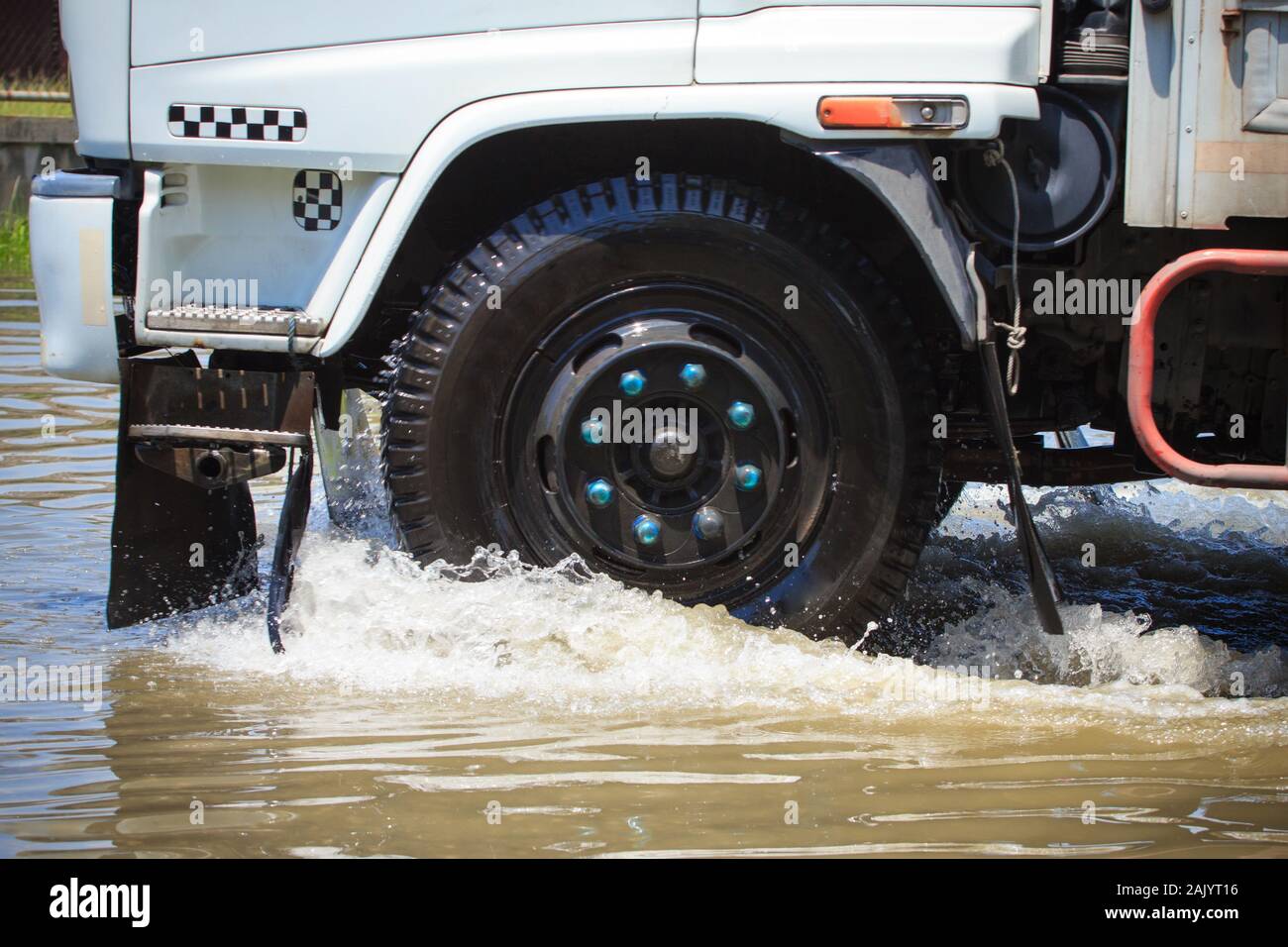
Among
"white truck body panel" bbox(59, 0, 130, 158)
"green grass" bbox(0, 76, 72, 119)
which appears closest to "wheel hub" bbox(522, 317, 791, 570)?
"white truck body panel" bbox(59, 0, 130, 158)

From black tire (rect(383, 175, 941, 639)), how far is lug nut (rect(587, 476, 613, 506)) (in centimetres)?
3

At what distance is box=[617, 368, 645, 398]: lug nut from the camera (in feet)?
11.5

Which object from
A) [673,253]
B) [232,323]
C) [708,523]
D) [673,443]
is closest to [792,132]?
[673,253]

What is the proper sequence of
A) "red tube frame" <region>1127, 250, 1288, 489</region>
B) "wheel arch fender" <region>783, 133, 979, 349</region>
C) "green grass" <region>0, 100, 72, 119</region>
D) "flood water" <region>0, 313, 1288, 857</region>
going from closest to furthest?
1. "flood water" <region>0, 313, 1288, 857</region>
2. "red tube frame" <region>1127, 250, 1288, 489</region>
3. "wheel arch fender" <region>783, 133, 979, 349</region>
4. "green grass" <region>0, 100, 72, 119</region>

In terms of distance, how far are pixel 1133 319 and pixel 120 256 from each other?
2.41m

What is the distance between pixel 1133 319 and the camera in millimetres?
3203

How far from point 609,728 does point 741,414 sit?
0.83 m

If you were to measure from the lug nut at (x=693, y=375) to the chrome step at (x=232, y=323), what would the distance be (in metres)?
0.88

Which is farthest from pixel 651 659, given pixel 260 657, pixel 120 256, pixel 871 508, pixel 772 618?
pixel 120 256

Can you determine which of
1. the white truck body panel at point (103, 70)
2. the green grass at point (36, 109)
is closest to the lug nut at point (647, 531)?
the white truck body panel at point (103, 70)

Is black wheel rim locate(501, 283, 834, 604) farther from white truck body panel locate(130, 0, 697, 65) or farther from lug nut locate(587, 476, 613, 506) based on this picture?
white truck body panel locate(130, 0, 697, 65)

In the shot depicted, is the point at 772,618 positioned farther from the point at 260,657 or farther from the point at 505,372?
the point at 260,657

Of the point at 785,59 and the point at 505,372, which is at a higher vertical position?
the point at 785,59

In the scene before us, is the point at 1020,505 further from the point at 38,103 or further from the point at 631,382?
the point at 38,103
